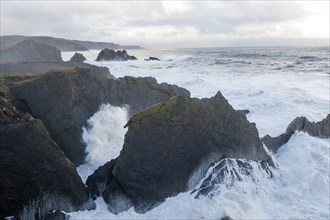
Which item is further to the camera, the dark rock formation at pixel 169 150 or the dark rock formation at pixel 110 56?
the dark rock formation at pixel 110 56

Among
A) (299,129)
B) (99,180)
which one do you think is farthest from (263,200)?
(299,129)

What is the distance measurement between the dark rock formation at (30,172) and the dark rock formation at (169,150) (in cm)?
153

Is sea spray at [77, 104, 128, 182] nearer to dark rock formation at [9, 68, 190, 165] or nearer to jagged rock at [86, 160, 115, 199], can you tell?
dark rock formation at [9, 68, 190, 165]

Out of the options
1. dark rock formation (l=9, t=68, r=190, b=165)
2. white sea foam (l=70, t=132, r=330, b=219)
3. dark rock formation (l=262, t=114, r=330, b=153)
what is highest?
dark rock formation (l=9, t=68, r=190, b=165)

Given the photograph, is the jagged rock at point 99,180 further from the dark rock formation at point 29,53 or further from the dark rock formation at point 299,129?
the dark rock formation at point 29,53

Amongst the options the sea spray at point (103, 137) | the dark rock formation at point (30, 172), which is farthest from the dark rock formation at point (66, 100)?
the dark rock formation at point (30, 172)

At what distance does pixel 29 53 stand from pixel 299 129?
1696 inches

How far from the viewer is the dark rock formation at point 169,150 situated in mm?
11875

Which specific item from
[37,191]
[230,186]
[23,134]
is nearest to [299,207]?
[230,186]

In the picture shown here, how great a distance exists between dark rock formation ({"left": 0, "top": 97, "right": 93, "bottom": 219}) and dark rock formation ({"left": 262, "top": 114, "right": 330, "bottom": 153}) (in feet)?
29.5

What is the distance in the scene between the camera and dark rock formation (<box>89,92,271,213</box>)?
468 inches

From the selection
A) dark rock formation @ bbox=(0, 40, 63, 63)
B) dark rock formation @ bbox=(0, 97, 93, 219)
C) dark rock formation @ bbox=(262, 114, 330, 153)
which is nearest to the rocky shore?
dark rock formation @ bbox=(0, 97, 93, 219)

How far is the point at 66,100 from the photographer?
1428 centimetres

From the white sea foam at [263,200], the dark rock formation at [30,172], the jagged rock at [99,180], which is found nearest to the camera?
the dark rock formation at [30,172]
